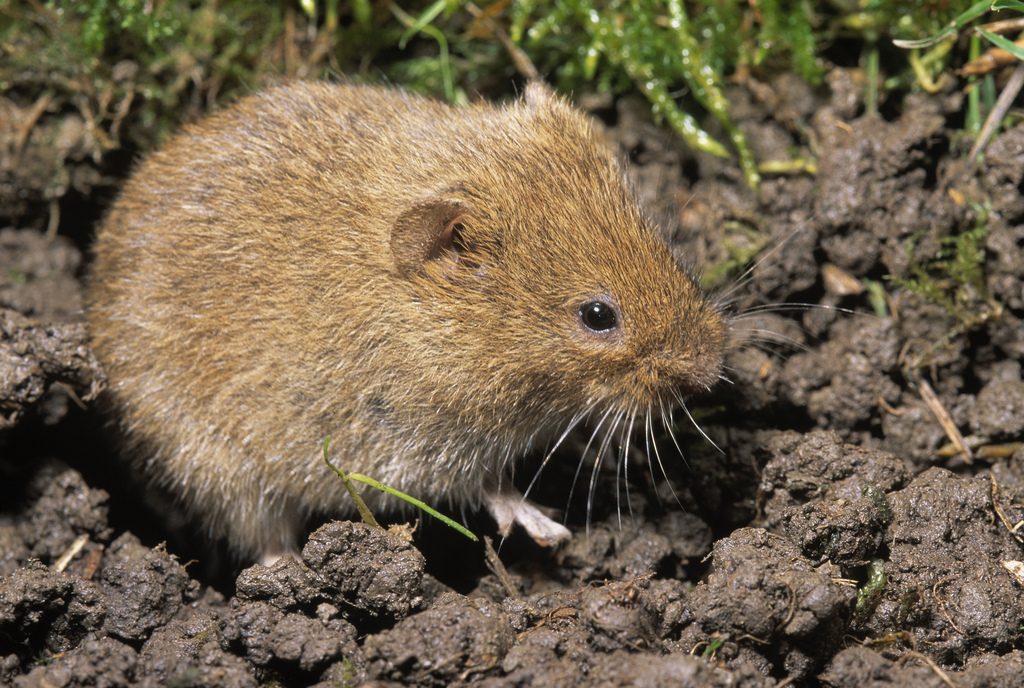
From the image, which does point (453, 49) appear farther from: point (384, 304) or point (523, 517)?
point (523, 517)

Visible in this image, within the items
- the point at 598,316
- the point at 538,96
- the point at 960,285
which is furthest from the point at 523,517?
the point at 960,285

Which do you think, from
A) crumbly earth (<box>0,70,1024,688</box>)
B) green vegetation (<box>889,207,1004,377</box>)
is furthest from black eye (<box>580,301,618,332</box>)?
green vegetation (<box>889,207,1004,377</box>)

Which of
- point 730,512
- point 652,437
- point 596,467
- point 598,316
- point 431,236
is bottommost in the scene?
point 730,512

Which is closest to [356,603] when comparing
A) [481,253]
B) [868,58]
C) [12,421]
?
[481,253]

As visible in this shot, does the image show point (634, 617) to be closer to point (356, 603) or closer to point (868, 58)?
point (356, 603)

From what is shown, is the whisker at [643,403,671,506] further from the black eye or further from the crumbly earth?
the black eye

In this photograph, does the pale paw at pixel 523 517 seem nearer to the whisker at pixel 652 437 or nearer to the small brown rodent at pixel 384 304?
the small brown rodent at pixel 384 304
